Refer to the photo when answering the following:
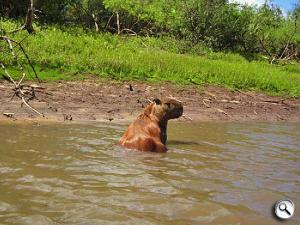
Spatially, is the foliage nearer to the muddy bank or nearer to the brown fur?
the muddy bank

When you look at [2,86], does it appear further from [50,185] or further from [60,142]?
[50,185]

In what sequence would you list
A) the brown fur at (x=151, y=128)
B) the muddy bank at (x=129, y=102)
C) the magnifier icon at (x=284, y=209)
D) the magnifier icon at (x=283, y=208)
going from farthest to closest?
the muddy bank at (x=129, y=102) < the brown fur at (x=151, y=128) < the magnifier icon at (x=283, y=208) < the magnifier icon at (x=284, y=209)

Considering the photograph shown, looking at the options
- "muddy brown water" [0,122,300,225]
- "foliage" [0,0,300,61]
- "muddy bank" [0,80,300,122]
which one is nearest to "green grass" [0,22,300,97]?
"muddy bank" [0,80,300,122]

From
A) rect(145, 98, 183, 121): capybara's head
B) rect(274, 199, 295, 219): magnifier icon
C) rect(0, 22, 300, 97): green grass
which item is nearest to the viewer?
rect(274, 199, 295, 219): magnifier icon

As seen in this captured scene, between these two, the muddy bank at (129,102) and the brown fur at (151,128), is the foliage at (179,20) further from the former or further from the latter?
the brown fur at (151,128)

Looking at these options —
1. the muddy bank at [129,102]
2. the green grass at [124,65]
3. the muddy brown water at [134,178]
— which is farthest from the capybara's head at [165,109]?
the green grass at [124,65]

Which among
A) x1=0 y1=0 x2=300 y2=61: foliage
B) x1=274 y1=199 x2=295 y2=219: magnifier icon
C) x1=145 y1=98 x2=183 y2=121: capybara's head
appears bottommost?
x1=274 y1=199 x2=295 y2=219: magnifier icon

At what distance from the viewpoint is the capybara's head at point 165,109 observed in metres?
7.57

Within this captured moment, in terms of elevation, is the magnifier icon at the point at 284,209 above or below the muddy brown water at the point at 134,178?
above

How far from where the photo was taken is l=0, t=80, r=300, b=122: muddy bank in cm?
970

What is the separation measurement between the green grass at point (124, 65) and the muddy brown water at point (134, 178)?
153 inches

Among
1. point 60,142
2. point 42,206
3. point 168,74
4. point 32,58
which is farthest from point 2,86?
point 42,206

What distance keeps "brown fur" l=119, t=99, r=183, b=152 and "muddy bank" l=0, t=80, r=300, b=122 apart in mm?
2205

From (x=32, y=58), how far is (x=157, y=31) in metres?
10.5
